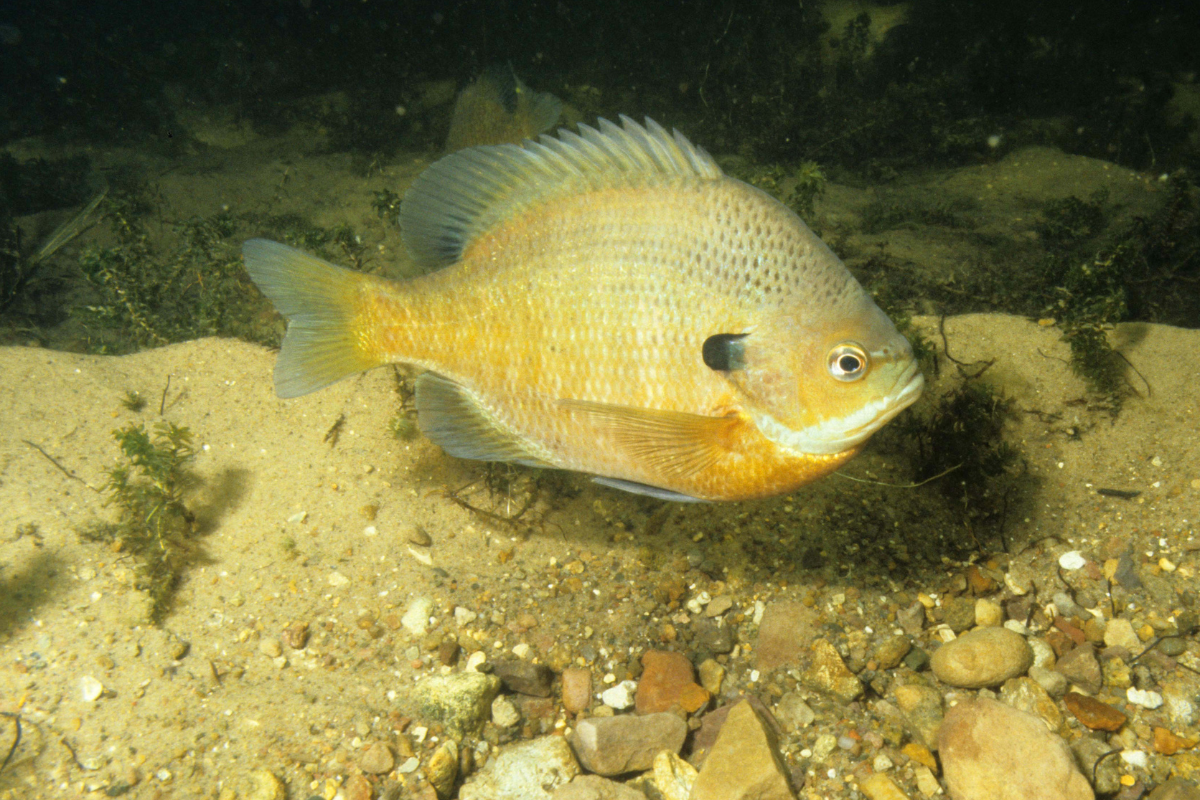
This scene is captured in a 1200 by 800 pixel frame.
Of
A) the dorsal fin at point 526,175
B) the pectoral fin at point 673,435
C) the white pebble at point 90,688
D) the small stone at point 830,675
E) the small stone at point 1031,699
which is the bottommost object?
the small stone at point 830,675

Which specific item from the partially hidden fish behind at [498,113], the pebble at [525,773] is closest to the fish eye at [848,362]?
the pebble at [525,773]

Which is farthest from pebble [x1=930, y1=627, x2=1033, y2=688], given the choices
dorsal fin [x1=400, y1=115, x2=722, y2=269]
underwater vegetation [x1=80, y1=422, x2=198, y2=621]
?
underwater vegetation [x1=80, y1=422, x2=198, y2=621]

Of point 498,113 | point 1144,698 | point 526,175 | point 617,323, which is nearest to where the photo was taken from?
point 617,323

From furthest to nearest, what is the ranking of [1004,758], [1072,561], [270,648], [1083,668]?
[1072,561] → [270,648] → [1083,668] → [1004,758]

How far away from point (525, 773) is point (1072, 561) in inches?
120

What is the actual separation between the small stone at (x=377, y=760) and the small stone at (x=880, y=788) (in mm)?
2022

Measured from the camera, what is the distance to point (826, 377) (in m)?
2.03

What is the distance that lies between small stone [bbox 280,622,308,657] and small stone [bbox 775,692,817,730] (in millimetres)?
2377

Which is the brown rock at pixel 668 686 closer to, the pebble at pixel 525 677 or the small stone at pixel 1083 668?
the pebble at pixel 525 677

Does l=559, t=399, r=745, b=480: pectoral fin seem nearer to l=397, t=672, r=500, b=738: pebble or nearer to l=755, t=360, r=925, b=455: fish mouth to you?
l=755, t=360, r=925, b=455: fish mouth

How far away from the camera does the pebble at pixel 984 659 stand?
270cm

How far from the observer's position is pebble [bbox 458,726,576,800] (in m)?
2.50

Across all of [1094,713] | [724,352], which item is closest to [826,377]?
[724,352]

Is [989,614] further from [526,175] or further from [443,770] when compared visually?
[526,175]
